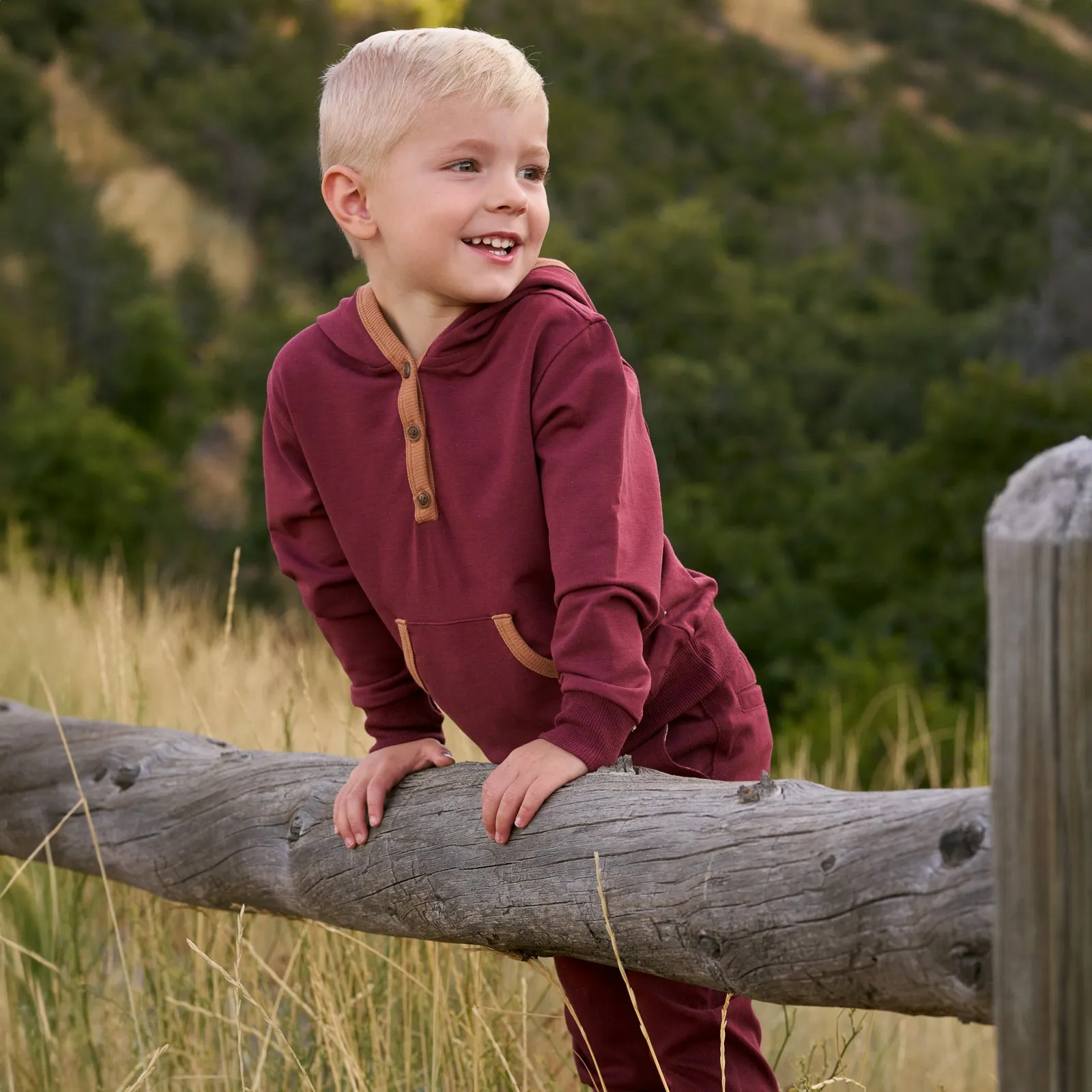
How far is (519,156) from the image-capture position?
182 centimetres

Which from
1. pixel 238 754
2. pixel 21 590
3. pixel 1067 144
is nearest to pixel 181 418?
pixel 21 590

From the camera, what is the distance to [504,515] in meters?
1.82

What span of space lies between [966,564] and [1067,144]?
9764 mm

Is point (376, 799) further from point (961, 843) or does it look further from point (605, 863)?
point (961, 843)

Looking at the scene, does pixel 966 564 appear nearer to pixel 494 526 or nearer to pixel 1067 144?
pixel 494 526

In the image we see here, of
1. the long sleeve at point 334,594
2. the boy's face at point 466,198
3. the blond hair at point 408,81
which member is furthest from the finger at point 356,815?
the blond hair at point 408,81

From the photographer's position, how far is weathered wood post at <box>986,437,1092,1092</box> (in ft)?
3.49

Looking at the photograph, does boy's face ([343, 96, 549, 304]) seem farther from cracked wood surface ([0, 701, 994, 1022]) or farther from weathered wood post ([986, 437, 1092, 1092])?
weathered wood post ([986, 437, 1092, 1092])

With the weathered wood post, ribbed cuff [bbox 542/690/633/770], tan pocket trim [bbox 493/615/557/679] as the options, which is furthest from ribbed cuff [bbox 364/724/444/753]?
the weathered wood post

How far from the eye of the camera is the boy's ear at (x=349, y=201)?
192cm

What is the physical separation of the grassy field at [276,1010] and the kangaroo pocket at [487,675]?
345 millimetres

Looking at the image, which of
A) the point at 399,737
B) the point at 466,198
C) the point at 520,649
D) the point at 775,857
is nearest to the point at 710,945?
the point at 775,857

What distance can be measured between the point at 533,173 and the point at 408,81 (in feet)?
0.67

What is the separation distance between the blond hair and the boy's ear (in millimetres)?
28
